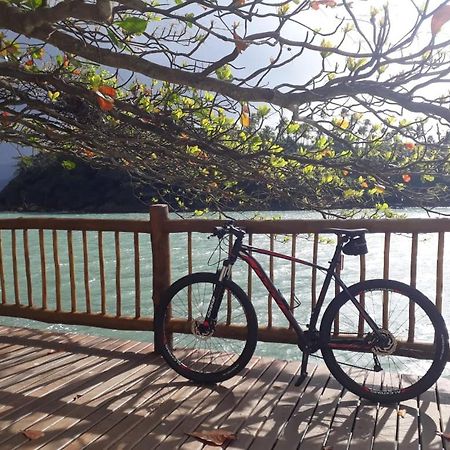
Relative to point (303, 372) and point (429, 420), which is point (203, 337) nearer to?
point (303, 372)

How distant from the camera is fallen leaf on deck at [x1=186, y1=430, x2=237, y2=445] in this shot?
2.31m

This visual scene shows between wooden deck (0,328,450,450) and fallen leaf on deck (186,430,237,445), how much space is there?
1.4 inches

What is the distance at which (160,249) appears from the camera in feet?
11.5

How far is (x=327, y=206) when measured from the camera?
432 cm

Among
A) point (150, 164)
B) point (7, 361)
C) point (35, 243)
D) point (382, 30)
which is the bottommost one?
point (35, 243)

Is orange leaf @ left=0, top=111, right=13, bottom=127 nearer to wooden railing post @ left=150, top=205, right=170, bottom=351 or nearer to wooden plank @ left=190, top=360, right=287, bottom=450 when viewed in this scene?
wooden railing post @ left=150, top=205, right=170, bottom=351

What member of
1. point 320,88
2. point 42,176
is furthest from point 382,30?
point 42,176

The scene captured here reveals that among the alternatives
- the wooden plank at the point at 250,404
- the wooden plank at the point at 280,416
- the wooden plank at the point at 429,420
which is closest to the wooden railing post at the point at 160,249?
the wooden plank at the point at 250,404

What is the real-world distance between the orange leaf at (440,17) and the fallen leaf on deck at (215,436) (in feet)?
5.92

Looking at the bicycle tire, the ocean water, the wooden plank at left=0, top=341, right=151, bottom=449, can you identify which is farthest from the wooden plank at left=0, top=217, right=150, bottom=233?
the ocean water

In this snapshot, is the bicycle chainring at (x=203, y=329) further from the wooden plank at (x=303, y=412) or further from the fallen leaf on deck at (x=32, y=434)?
the fallen leaf on deck at (x=32, y=434)

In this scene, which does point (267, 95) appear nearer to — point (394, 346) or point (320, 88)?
point (320, 88)

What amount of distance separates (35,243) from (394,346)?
57.5 ft

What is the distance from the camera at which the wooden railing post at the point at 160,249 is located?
3484mm
